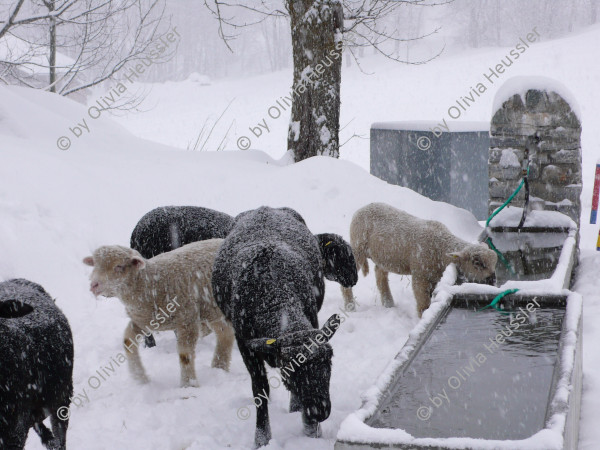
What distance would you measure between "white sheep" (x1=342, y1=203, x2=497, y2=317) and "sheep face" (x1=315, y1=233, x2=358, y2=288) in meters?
1.27

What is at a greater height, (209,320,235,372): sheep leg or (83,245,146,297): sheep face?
(83,245,146,297): sheep face

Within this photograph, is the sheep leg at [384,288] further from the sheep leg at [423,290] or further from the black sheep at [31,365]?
the black sheep at [31,365]

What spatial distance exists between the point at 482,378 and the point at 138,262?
2.74 meters

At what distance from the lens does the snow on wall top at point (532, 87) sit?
26.0 ft

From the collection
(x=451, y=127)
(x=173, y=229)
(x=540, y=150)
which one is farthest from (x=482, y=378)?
(x=451, y=127)

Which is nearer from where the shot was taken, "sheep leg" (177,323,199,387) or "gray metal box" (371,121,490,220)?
"sheep leg" (177,323,199,387)

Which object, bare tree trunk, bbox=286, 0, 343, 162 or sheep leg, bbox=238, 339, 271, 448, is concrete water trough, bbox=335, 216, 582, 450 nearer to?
sheep leg, bbox=238, 339, 271, 448

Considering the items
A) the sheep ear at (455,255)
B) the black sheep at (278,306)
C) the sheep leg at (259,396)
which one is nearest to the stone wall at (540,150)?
the sheep ear at (455,255)

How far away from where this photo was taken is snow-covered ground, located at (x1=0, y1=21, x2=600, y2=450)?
14.9ft

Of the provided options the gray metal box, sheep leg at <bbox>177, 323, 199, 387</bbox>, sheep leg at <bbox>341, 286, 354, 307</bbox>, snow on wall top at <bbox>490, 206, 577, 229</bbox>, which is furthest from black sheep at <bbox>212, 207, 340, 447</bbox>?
the gray metal box

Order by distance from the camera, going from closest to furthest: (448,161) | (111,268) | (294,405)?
(294,405) → (111,268) → (448,161)

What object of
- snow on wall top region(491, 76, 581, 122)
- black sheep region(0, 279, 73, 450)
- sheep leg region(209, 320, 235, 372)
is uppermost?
snow on wall top region(491, 76, 581, 122)

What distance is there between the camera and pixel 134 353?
5297 millimetres

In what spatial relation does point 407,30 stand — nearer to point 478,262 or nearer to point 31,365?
point 478,262
